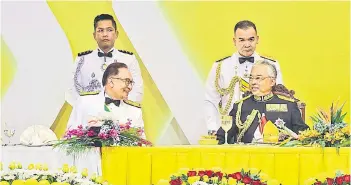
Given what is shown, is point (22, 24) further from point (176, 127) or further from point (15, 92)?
point (176, 127)

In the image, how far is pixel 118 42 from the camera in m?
7.10

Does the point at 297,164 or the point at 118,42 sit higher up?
the point at 118,42

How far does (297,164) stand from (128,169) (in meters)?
1.19

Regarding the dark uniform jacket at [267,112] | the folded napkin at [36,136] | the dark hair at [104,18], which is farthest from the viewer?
the dark hair at [104,18]

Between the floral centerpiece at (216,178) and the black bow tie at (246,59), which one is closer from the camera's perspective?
the floral centerpiece at (216,178)

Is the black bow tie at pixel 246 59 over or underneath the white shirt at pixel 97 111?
over

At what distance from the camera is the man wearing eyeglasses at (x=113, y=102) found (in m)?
6.67

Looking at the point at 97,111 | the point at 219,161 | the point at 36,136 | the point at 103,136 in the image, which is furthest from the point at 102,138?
the point at 97,111

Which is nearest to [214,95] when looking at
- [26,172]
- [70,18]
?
[70,18]

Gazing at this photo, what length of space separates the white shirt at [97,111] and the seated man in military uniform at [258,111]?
2.55 ft

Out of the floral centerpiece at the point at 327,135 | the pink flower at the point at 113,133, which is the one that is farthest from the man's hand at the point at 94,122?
the floral centerpiece at the point at 327,135

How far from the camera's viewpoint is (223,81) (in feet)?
22.6

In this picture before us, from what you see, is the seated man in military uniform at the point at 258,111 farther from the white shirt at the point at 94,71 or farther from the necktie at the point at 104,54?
the necktie at the point at 104,54

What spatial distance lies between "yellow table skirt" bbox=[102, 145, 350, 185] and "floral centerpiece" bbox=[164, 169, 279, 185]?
3.42 feet
